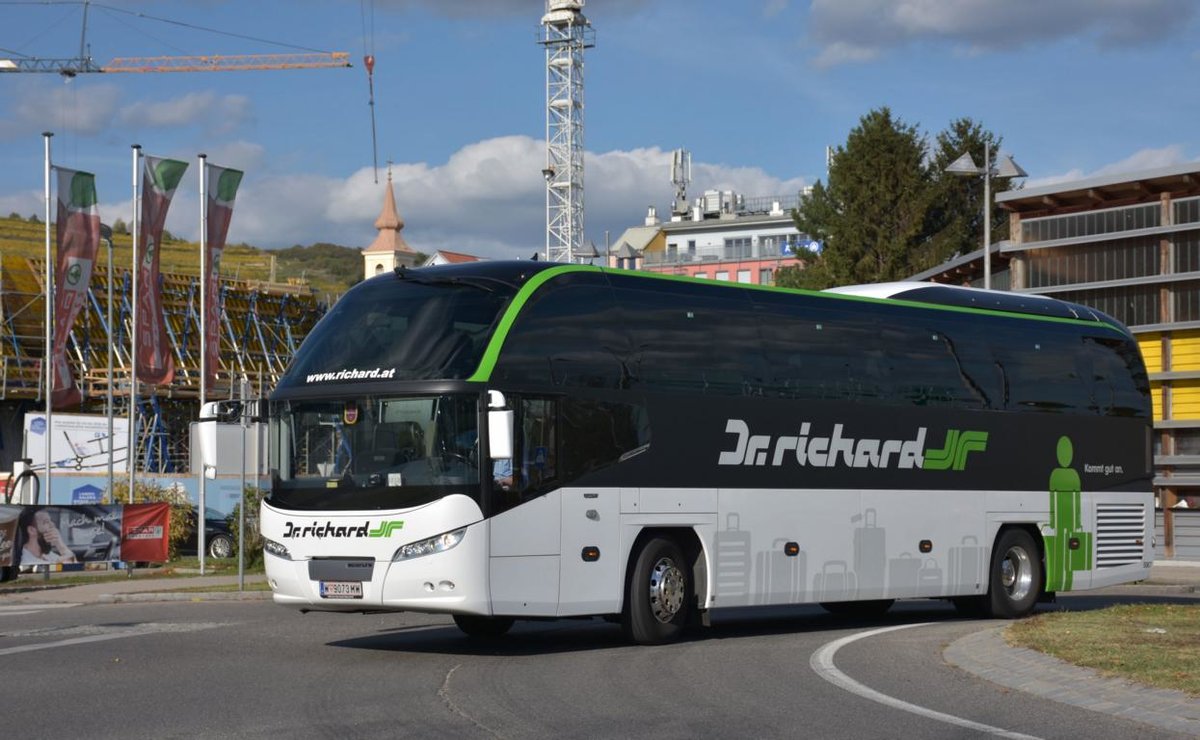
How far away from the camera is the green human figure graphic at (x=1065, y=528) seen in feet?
70.8

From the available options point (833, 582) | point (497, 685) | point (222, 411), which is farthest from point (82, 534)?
point (497, 685)

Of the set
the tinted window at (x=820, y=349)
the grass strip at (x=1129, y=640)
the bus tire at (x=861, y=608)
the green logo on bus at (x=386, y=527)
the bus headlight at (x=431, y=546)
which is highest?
the tinted window at (x=820, y=349)

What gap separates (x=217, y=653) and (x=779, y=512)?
20.6 ft

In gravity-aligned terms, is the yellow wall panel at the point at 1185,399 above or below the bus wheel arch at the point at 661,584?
above

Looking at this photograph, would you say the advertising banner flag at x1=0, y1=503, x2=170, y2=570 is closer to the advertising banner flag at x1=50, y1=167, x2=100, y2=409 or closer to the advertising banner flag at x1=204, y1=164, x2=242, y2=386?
the advertising banner flag at x1=50, y1=167, x2=100, y2=409

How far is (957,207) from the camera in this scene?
79375mm

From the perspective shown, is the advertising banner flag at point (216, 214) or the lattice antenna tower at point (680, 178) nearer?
the advertising banner flag at point (216, 214)

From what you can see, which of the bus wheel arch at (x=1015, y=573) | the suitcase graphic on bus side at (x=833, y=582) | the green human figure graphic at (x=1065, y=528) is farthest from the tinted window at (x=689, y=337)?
the green human figure graphic at (x=1065, y=528)

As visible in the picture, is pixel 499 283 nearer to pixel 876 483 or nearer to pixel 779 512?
pixel 779 512

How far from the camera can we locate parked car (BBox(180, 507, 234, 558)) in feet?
149

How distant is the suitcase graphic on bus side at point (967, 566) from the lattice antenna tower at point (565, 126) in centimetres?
6691

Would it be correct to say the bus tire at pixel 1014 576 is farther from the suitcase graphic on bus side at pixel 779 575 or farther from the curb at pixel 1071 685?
the curb at pixel 1071 685

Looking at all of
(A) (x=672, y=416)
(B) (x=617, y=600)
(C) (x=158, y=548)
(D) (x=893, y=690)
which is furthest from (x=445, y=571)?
(C) (x=158, y=548)

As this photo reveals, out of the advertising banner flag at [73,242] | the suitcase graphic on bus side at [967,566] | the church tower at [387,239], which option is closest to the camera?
the suitcase graphic on bus side at [967,566]
